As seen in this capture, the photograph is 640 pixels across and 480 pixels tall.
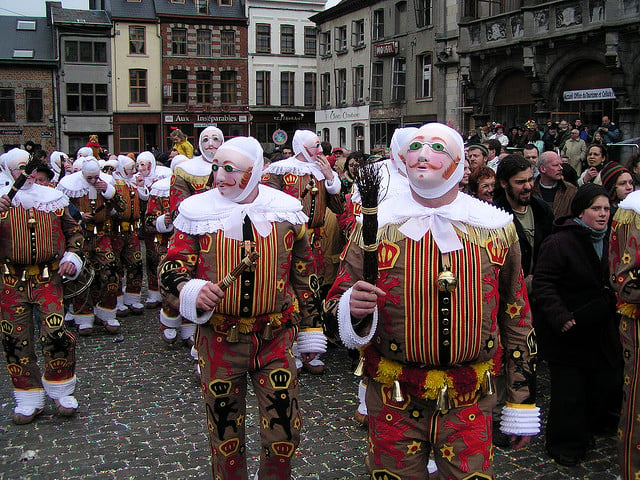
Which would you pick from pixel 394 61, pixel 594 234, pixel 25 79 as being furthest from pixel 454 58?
pixel 25 79

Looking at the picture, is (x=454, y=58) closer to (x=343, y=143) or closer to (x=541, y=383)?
(x=343, y=143)

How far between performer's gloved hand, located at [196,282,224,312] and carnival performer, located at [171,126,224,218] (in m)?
3.87

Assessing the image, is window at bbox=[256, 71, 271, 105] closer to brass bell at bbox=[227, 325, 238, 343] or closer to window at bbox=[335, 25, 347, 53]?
window at bbox=[335, 25, 347, 53]

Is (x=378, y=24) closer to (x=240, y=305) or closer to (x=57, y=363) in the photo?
(x=57, y=363)

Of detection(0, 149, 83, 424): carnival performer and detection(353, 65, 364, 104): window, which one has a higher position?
detection(353, 65, 364, 104): window

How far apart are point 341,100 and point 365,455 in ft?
126

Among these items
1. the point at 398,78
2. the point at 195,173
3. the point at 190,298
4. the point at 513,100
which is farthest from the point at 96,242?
the point at 398,78

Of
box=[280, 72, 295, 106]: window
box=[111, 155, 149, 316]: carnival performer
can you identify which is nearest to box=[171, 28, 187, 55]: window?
box=[280, 72, 295, 106]: window

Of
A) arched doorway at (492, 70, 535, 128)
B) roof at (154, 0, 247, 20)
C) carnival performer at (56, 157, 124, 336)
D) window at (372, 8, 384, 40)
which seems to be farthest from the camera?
roof at (154, 0, 247, 20)

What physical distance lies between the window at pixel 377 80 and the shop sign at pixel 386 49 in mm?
1341

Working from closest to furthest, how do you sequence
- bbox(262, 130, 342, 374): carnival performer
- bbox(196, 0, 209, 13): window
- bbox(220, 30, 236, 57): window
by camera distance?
1. bbox(262, 130, 342, 374): carnival performer
2. bbox(196, 0, 209, 13): window
3. bbox(220, 30, 236, 57): window

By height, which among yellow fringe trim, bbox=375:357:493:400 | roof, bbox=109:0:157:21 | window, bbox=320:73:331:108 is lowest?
yellow fringe trim, bbox=375:357:493:400

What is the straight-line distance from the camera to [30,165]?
598 centimetres

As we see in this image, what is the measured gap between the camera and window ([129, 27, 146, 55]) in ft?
147
